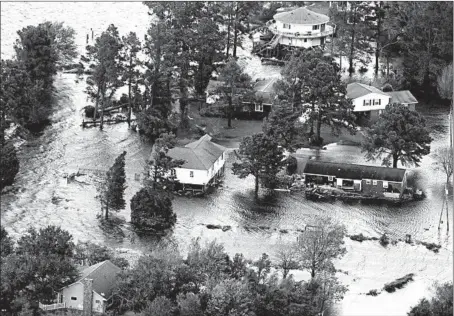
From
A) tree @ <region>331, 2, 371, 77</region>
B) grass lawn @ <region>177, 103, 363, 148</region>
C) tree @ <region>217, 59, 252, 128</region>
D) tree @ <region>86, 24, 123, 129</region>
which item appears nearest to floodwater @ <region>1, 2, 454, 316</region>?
grass lawn @ <region>177, 103, 363, 148</region>

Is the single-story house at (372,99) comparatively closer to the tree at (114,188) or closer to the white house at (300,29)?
the white house at (300,29)

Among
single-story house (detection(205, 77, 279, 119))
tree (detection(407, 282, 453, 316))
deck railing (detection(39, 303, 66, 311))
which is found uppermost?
single-story house (detection(205, 77, 279, 119))

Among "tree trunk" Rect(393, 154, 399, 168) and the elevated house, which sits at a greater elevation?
the elevated house

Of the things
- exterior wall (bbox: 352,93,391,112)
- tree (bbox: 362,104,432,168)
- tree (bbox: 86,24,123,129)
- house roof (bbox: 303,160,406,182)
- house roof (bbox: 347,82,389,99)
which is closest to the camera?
house roof (bbox: 303,160,406,182)

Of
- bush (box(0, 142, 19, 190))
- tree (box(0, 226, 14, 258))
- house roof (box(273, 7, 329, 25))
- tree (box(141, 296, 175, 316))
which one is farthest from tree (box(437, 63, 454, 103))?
tree (box(141, 296, 175, 316))

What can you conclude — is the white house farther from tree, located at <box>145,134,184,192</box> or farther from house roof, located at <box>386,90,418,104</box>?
tree, located at <box>145,134,184,192</box>

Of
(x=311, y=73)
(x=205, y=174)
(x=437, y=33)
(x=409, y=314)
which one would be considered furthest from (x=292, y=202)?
(x=437, y=33)

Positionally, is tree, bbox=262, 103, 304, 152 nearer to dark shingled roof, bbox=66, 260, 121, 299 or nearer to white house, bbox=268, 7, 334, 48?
dark shingled roof, bbox=66, 260, 121, 299

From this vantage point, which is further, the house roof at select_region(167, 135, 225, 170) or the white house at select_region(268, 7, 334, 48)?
A: the white house at select_region(268, 7, 334, 48)

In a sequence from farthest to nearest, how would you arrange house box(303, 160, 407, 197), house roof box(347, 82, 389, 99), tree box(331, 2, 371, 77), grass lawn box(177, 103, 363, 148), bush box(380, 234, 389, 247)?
tree box(331, 2, 371, 77) → house roof box(347, 82, 389, 99) → grass lawn box(177, 103, 363, 148) → house box(303, 160, 407, 197) → bush box(380, 234, 389, 247)
